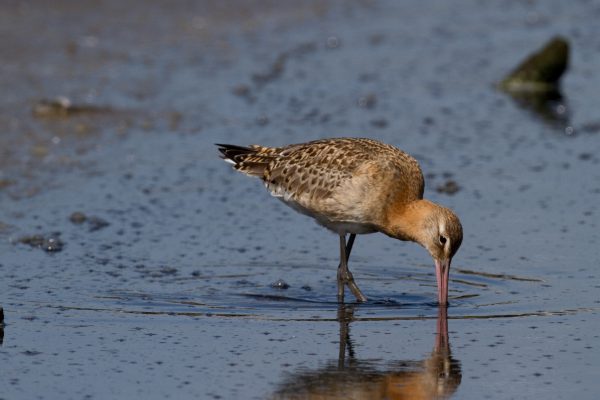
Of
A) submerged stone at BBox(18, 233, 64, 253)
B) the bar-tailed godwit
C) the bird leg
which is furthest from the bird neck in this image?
submerged stone at BBox(18, 233, 64, 253)

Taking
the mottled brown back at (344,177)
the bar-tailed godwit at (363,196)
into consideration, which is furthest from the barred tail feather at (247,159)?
the bar-tailed godwit at (363,196)

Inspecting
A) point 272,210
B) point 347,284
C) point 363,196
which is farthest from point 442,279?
point 272,210

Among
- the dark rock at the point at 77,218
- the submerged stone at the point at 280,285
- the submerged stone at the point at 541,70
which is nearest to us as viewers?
the submerged stone at the point at 280,285

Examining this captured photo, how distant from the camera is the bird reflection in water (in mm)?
6148

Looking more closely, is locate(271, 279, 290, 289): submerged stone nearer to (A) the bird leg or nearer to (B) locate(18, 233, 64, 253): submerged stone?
(A) the bird leg

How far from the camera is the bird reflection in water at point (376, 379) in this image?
6148mm

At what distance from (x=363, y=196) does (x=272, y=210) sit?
6.43 ft

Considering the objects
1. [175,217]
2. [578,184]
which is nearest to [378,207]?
[175,217]

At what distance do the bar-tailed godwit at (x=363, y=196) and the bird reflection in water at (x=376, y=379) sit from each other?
98cm

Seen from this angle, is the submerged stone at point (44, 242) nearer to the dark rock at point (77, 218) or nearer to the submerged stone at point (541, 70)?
the dark rock at point (77, 218)

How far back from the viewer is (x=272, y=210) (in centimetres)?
977

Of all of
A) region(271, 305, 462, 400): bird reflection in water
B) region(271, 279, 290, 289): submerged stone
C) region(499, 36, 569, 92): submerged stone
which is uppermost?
region(499, 36, 569, 92): submerged stone

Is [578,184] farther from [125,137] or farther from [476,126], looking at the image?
[125,137]

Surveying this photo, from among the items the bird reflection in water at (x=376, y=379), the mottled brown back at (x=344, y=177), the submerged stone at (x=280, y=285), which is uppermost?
the mottled brown back at (x=344, y=177)
